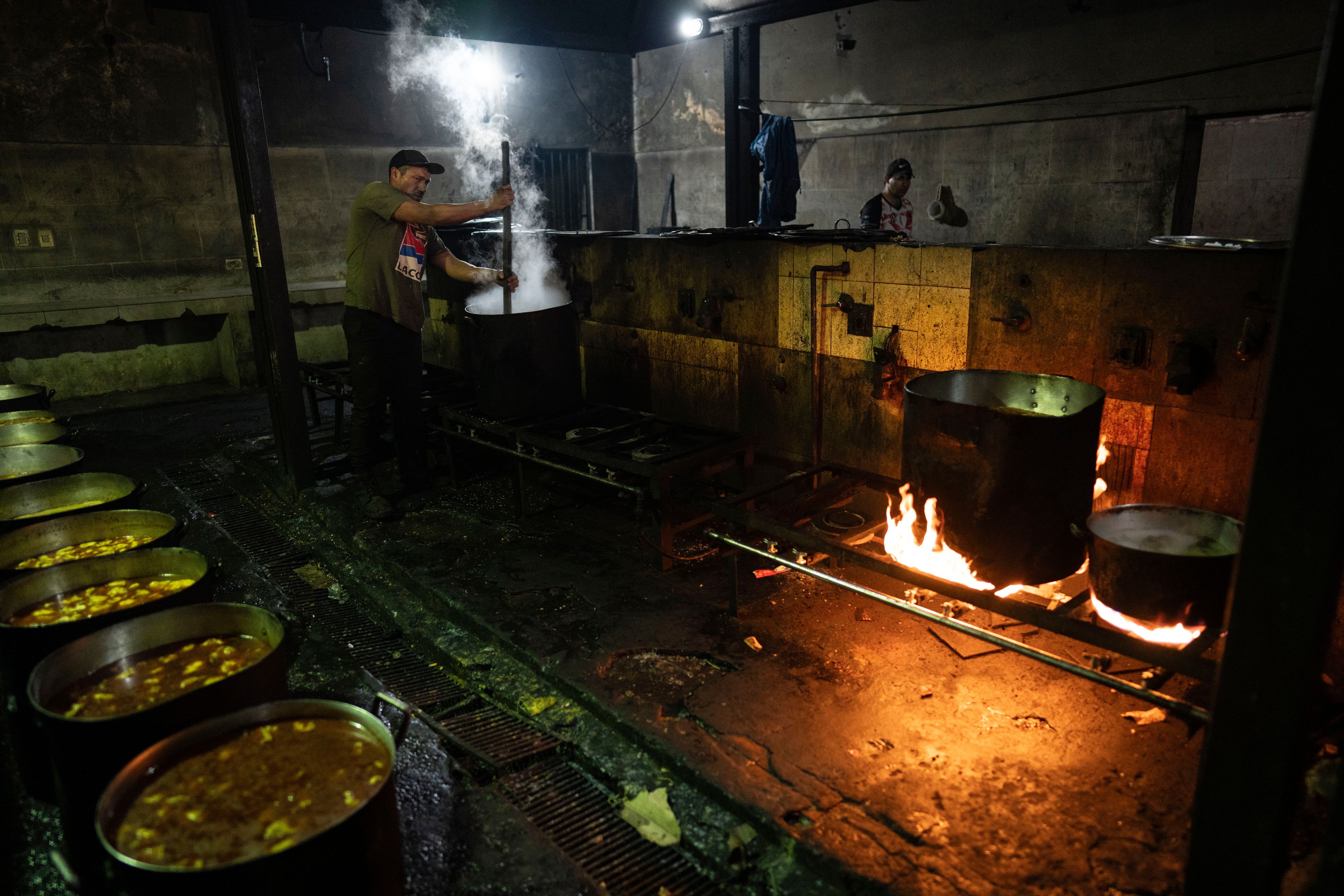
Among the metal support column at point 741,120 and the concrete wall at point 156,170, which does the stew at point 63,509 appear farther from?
the concrete wall at point 156,170

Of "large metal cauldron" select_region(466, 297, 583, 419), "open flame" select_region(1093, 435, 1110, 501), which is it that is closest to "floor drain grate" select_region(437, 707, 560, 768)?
"large metal cauldron" select_region(466, 297, 583, 419)

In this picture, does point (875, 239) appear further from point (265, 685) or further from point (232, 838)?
point (232, 838)

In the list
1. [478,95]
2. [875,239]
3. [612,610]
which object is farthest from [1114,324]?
[478,95]

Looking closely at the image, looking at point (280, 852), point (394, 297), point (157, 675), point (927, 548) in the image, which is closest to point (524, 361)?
point (394, 297)

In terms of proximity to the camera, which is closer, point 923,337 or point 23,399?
point 923,337

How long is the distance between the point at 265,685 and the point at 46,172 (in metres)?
10.9

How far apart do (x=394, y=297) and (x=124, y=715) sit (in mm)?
4350

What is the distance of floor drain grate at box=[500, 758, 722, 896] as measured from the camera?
312 centimetres

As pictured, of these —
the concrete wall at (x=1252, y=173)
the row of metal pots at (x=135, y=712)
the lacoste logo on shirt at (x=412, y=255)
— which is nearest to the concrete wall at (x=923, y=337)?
the lacoste logo on shirt at (x=412, y=255)

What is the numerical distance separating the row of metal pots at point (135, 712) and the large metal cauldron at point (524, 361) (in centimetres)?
264

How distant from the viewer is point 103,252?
1109 cm

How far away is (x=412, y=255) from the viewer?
21.6 ft

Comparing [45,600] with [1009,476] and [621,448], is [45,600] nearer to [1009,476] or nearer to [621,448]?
[621,448]

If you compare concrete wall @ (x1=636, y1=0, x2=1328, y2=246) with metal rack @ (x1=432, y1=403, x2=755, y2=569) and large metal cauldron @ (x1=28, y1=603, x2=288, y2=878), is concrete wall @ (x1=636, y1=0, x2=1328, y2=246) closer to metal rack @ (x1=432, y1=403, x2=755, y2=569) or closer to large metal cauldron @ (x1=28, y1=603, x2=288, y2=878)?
metal rack @ (x1=432, y1=403, x2=755, y2=569)
